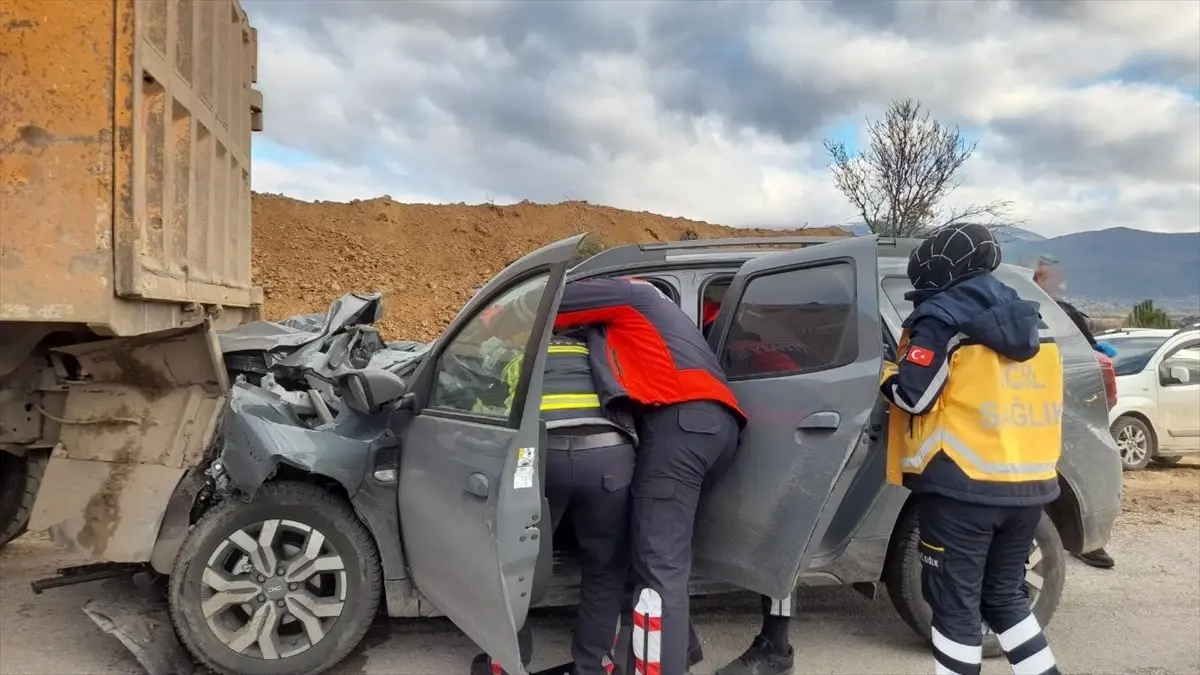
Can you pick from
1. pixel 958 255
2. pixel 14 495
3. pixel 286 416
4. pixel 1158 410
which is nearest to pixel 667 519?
pixel 958 255

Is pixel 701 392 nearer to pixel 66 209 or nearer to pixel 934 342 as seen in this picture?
pixel 934 342

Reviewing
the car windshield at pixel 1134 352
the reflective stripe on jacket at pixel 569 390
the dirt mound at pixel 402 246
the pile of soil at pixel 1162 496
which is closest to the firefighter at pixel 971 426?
the reflective stripe on jacket at pixel 569 390

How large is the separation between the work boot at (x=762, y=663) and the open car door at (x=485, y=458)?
1.28 m

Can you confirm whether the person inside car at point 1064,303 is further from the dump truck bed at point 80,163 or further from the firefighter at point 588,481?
the dump truck bed at point 80,163

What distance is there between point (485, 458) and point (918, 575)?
2151 millimetres

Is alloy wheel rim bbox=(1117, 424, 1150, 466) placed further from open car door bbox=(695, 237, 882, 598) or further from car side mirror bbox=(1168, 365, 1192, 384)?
open car door bbox=(695, 237, 882, 598)

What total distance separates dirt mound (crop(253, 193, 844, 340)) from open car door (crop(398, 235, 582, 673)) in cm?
1453

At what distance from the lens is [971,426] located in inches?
111

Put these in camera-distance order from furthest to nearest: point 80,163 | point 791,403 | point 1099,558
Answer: point 1099,558 < point 791,403 < point 80,163

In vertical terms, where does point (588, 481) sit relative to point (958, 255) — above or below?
below

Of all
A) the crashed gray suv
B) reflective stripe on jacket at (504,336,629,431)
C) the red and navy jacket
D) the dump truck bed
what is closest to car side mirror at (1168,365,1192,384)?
the crashed gray suv

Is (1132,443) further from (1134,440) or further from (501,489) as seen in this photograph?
(501,489)

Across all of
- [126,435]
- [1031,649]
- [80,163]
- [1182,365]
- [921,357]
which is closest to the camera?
[80,163]

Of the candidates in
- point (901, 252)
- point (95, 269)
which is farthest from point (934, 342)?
point (95, 269)
